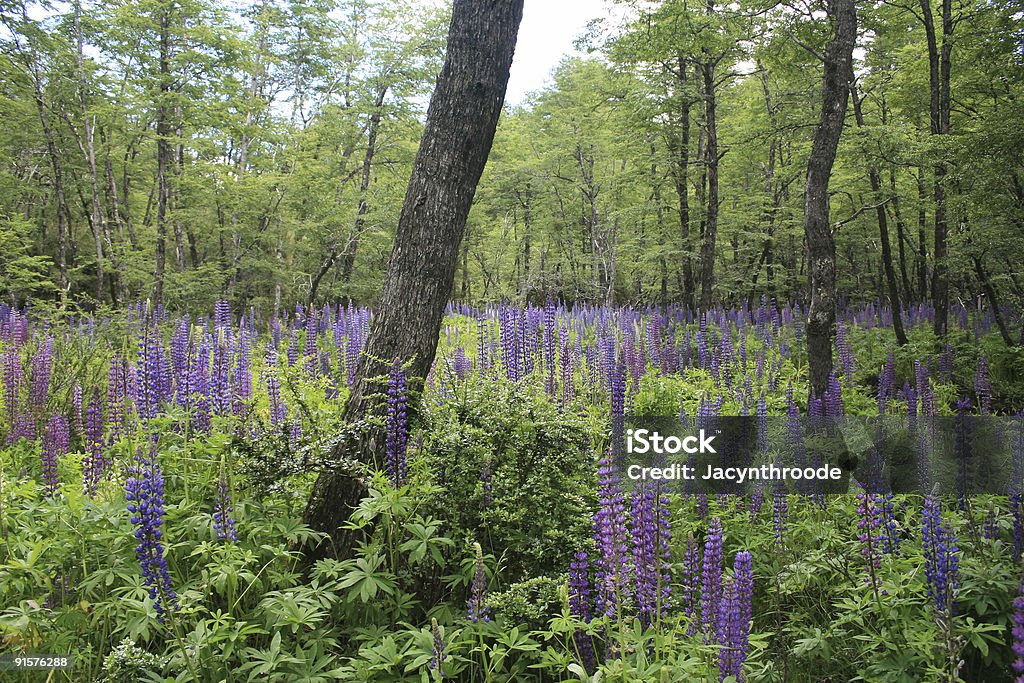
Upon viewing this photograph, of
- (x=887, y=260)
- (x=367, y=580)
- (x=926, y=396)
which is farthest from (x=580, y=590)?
(x=887, y=260)

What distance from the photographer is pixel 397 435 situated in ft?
10.3

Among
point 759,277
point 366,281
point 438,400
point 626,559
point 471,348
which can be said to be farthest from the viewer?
point 366,281

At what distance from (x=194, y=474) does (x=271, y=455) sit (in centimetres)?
50

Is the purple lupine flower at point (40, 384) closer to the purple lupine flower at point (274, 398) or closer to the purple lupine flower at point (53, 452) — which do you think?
the purple lupine flower at point (53, 452)

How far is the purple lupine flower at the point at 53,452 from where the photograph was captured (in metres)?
3.46

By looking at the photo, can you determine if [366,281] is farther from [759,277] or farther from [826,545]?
[826,545]

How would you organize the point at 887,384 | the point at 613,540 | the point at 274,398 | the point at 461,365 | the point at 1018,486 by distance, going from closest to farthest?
the point at 613,540 → the point at 1018,486 → the point at 274,398 → the point at 461,365 → the point at 887,384

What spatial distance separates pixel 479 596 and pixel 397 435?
107cm

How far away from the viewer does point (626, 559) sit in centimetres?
220

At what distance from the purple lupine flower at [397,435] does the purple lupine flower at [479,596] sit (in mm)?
825

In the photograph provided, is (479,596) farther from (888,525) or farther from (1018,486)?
(1018,486)

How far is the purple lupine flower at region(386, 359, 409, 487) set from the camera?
3111 mm

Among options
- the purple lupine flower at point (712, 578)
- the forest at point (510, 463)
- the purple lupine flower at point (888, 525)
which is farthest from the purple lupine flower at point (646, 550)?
the purple lupine flower at point (888, 525)

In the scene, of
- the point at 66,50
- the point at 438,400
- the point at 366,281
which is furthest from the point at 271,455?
the point at 366,281
